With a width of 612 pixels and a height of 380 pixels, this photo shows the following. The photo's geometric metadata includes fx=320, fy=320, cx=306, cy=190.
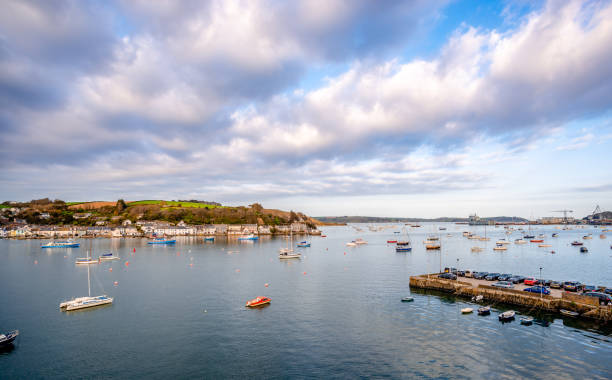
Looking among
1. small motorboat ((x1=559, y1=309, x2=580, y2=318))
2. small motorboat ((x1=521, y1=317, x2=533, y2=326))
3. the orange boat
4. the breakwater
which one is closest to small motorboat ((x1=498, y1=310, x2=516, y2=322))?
small motorboat ((x1=521, y1=317, x2=533, y2=326))

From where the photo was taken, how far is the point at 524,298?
42.1 metres

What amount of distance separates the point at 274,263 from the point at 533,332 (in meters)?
62.9

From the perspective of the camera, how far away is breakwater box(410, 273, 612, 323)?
3647cm

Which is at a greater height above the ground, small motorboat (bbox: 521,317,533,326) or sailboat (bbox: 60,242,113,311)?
sailboat (bbox: 60,242,113,311)

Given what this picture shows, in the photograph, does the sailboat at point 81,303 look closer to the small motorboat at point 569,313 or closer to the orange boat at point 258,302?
the orange boat at point 258,302

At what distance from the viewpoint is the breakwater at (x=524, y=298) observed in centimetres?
3647

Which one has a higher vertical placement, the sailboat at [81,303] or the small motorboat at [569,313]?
the sailboat at [81,303]

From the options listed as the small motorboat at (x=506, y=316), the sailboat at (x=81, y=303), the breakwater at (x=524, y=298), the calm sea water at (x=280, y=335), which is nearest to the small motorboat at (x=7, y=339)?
the calm sea water at (x=280, y=335)

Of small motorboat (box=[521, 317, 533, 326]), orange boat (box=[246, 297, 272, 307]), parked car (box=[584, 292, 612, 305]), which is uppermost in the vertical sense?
parked car (box=[584, 292, 612, 305])

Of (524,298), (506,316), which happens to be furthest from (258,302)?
(524,298)

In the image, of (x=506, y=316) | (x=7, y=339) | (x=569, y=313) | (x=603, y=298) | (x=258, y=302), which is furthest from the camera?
(x=258, y=302)

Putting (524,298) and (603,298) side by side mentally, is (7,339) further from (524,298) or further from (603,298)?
(603,298)

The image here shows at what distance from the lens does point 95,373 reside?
83.7 ft

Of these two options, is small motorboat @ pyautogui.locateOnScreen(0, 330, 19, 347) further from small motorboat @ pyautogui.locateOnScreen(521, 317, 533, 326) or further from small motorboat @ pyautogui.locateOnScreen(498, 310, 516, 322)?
small motorboat @ pyautogui.locateOnScreen(521, 317, 533, 326)
